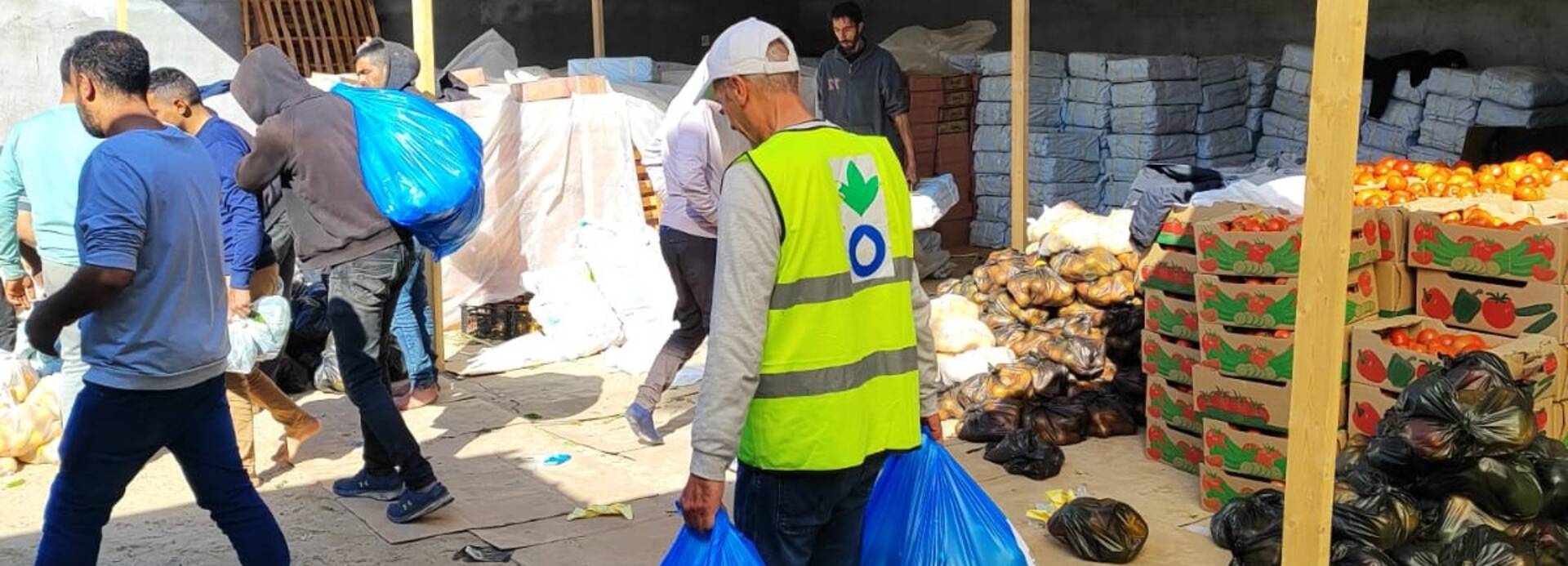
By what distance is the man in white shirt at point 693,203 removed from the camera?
6.46m

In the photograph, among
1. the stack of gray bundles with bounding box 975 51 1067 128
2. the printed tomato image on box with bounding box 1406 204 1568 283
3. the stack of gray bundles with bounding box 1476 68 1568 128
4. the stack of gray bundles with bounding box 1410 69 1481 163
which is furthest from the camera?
the stack of gray bundles with bounding box 975 51 1067 128

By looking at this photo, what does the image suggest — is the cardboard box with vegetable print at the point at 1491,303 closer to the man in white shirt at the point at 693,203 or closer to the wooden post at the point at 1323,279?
the wooden post at the point at 1323,279

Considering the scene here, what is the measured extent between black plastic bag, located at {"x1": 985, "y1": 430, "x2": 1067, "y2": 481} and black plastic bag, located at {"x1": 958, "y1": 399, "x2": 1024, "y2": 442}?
0.28 m

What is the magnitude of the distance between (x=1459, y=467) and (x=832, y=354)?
2580 millimetres

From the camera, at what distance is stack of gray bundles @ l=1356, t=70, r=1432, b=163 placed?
437 inches

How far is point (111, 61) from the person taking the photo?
4105 mm

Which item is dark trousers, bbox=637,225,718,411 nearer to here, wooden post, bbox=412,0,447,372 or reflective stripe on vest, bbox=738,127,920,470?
wooden post, bbox=412,0,447,372

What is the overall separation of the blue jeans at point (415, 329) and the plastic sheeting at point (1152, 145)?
6585mm

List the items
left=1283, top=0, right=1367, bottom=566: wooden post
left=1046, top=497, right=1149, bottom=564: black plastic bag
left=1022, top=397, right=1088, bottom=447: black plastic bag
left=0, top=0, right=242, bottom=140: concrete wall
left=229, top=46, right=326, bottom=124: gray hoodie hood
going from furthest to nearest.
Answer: left=0, top=0, right=242, bottom=140: concrete wall, left=1022, top=397, right=1088, bottom=447: black plastic bag, left=229, top=46, right=326, bottom=124: gray hoodie hood, left=1046, top=497, right=1149, bottom=564: black plastic bag, left=1283, top=0, right=1367, bottom=566: wooden post

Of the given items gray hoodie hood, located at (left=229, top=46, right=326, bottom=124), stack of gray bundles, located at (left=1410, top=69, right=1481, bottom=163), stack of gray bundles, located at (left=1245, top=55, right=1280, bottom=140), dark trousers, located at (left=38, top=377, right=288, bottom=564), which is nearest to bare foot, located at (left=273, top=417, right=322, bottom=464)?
gray hoodie hood, located at (left=229, top=46, right=326, bottom=124)

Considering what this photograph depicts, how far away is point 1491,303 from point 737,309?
12.1 feet

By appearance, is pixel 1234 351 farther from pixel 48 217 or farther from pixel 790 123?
pixel 48 217

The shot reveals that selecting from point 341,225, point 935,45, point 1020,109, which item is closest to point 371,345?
point 341,225

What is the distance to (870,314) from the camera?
10.7ft
